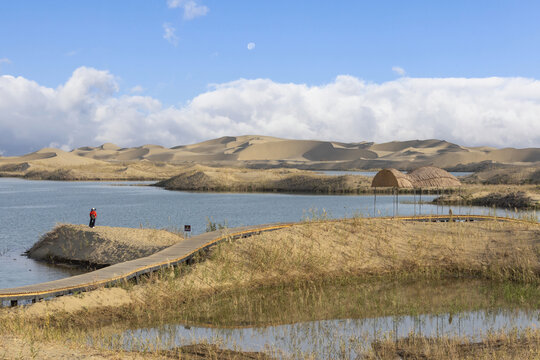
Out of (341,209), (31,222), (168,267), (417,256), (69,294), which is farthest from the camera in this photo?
(341,209)

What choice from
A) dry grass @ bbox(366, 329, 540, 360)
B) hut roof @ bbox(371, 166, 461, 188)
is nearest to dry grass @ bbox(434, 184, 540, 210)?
hut roof @ bbox(371, 166, 461, 188)

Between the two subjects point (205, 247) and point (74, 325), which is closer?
point (74, 325)

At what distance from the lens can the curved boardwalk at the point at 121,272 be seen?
41.6 feet

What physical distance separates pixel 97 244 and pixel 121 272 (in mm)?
7143

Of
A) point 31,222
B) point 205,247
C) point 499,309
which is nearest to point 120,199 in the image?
point 31,222

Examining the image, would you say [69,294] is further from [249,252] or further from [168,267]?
[249,252]

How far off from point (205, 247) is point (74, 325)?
680 cm

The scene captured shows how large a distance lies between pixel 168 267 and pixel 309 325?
18.0 feet

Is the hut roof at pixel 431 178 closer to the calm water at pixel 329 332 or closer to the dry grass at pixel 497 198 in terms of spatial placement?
the dry grass at pixel 497 198

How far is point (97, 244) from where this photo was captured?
2120cm

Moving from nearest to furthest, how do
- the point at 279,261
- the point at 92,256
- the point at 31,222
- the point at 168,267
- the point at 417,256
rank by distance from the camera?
the point at 168,267, the point at 279,261, the point at 417,256, the point at 92,256, the point at 31,222

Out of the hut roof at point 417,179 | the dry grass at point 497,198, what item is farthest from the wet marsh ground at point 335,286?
the dry grass at point 497,198

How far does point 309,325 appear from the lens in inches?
465

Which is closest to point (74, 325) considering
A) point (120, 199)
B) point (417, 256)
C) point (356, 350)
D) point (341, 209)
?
point (356, 350)
